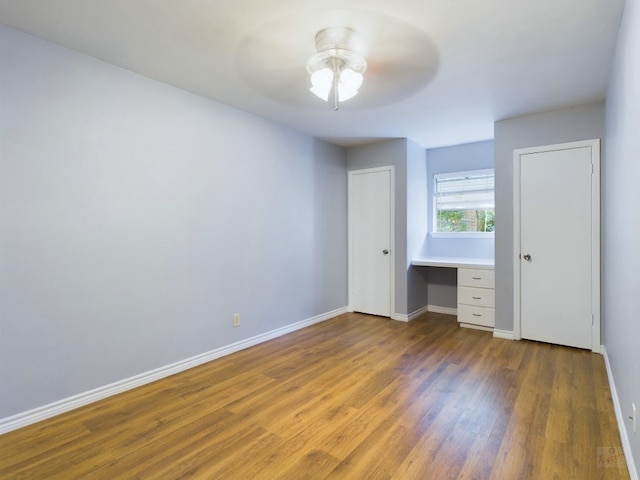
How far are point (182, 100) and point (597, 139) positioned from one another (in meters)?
3.81

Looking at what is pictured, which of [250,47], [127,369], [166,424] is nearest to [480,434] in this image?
→ [166,424]

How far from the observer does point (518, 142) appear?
142 inches

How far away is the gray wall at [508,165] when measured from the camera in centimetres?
340

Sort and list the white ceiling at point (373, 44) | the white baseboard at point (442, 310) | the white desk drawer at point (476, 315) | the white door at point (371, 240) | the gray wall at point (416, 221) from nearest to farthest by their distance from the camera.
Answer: the white ceiling at point (373, 44)
the white desk drawer at point (476, 315)
the gray wall at point (416, 221)
the white door at point (371, 240)
the white baseboard at point (442, 310)

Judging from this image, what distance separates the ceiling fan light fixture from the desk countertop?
106 inches

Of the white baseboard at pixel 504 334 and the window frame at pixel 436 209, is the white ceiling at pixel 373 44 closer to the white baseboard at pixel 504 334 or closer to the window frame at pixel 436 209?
the window frame at pixel 436 209

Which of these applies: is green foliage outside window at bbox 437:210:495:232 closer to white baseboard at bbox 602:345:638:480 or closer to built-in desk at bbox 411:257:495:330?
built-in desk at bbox 411:257:495:330

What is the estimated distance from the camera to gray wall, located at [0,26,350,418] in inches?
82.0

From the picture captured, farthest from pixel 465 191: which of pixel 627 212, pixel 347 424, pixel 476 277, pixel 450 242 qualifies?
pixel 347 424

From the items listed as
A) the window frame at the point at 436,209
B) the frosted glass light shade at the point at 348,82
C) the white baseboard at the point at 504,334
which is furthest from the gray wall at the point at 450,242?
the frosted glass light shade at the point at 348,82

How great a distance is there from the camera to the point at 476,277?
412cm

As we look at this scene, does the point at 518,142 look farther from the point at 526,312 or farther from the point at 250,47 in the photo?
the point at 250,47

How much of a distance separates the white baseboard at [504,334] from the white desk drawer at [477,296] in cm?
34

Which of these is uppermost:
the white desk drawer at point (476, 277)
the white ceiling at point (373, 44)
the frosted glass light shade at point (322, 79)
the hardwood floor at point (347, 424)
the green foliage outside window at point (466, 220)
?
the white ceiling at point (373, 44)
